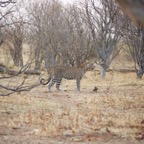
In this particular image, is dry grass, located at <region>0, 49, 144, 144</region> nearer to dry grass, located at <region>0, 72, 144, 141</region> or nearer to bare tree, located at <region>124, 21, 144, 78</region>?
dry grass, located at <region>0, 72, 144, 141</region>

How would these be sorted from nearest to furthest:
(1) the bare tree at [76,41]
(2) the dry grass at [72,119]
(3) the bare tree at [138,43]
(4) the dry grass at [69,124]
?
(4) the dry grass at [69,124] → (2) the dry grass at [72,119] → (3) the bare tree at [138,43] → (1) the bare tree at [76,41]

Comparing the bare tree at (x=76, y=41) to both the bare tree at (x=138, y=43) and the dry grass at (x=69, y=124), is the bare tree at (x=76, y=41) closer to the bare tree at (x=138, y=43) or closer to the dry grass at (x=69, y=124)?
the bare tree at (x=138, y=43)

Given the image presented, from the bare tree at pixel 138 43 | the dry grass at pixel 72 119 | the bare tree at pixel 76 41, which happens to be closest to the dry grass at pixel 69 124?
the dry grass at pixel 72 119

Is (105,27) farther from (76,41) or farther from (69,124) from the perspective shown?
(69,124)

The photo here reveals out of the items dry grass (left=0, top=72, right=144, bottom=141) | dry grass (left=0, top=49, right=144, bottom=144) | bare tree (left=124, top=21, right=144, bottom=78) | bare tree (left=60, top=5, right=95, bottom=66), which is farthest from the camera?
bare tree (left=60, top=5, right=95, bottom=66)

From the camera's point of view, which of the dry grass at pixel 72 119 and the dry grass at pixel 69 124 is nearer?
the dry grass at pixel 69 124

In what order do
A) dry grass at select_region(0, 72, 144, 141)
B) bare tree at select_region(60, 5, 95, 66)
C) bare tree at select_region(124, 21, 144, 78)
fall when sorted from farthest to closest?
1. bare tree at select_region(60, 5, 95, 66)
2. bare tree at select_region(124, 21, 144, 78)
3. dry grass at select_region(0, 72, 144, 141)

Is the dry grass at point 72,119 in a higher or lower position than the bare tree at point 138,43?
lower

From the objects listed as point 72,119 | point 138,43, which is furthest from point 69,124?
point 138,43

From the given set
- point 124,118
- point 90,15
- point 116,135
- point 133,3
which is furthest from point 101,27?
point 133,3

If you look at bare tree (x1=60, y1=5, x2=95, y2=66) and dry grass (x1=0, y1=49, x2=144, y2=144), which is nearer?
dry grass (x1=0, y1=49, x2=144, y2=144)

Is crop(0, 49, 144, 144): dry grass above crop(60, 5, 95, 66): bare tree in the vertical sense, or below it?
below

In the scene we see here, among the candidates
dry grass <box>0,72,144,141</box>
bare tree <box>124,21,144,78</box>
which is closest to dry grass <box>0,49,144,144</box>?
dry grass <box>0,72,144,141</box>

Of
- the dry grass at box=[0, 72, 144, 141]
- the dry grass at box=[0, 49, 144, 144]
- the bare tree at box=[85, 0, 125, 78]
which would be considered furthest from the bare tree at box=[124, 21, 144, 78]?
the dry grass at box=[0, 49, 144, 144]
